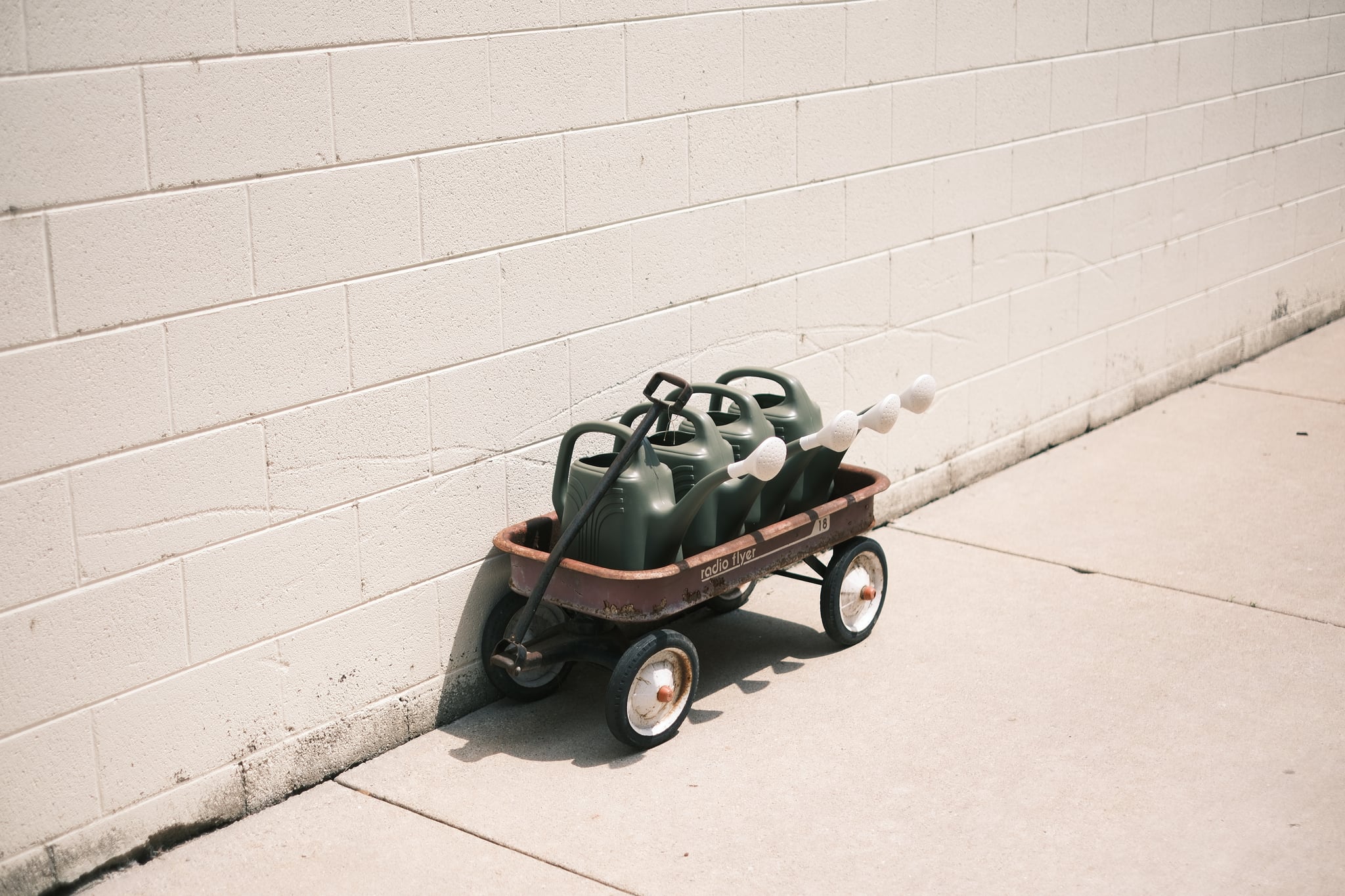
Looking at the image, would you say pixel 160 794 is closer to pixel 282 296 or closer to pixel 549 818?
pixel 549 818

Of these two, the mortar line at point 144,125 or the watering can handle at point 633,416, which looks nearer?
the mortar line at point 144,125

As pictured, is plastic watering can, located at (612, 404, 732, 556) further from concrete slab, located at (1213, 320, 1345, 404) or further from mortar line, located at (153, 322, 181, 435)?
concrete slab, located at (1213, 320, 1345, 404)

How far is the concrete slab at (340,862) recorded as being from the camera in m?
3.69

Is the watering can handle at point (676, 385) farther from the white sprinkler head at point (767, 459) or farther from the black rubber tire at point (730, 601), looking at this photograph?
the black rubber tire at point (730, 601)

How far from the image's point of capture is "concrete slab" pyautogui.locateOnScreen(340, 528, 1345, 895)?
375 centimetres

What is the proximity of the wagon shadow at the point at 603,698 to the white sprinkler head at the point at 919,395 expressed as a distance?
3.22 ft

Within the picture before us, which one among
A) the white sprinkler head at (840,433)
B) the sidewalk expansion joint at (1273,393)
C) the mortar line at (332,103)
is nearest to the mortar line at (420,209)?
the mortar line at (332,103)

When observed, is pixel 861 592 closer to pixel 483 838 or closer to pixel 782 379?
pixel 782 379

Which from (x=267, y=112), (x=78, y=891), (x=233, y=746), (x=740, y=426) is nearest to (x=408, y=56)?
(x=267, y=112)

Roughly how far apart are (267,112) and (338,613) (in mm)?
1374

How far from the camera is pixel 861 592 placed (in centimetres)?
498

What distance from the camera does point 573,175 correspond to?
462cm

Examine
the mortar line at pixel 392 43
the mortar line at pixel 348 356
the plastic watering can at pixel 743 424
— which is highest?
the mortar line at pixel 392 43

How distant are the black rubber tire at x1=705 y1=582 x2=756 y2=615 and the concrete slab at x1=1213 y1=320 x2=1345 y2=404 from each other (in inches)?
153
